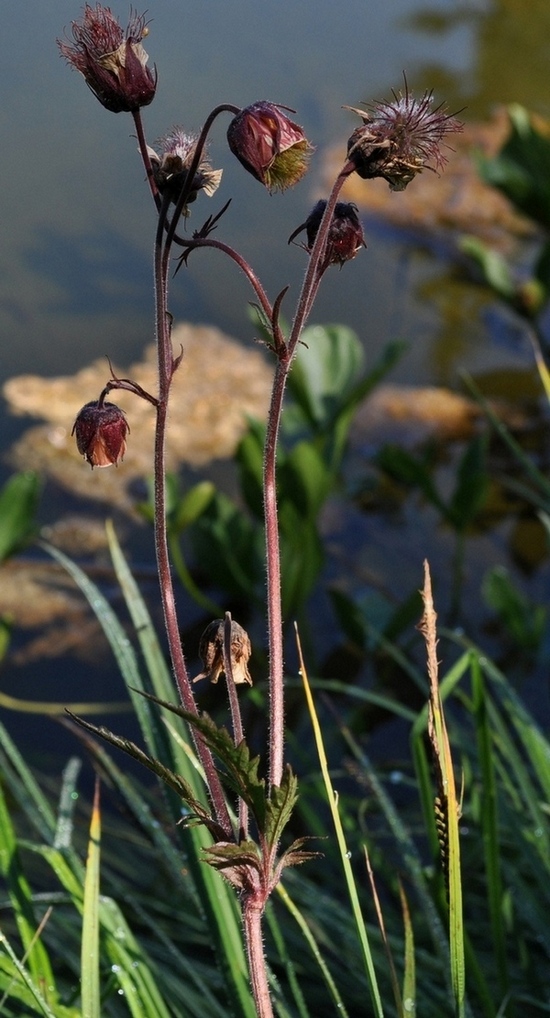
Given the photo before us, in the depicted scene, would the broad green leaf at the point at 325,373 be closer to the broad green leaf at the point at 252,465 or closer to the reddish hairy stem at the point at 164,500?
the broad green leaf at the point at 252,465

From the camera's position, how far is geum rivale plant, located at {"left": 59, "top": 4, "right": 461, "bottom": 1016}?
0.53 metres

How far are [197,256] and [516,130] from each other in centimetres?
86

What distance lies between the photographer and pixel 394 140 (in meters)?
0.53

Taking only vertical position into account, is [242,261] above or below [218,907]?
above

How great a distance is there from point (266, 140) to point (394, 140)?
0.07 metres

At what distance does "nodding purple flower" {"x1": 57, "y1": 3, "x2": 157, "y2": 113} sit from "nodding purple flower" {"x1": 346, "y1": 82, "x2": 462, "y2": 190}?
4.4 inches

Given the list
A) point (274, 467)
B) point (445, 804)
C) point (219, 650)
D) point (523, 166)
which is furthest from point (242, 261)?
point (523, 166)

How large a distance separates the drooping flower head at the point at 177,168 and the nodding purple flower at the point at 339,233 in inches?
2.3

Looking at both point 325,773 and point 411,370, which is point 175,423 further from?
point 325,773

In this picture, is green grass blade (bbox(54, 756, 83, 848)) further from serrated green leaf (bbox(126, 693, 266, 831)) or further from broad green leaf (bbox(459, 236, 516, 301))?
broad green leaf (bbox(459, 236, 516, 301))

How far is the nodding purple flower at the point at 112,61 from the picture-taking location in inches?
20.7

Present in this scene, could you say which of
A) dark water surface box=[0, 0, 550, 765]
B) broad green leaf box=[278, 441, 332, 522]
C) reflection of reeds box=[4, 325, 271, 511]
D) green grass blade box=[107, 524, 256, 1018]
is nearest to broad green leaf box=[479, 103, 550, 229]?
dark water surface box=[0, 0, 550, 765]

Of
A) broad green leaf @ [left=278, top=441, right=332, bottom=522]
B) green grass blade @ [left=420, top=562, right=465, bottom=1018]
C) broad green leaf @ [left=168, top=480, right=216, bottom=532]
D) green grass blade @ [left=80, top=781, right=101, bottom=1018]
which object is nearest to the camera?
green grass blade @ [left=420, top=562, right=465, bottom=1018]

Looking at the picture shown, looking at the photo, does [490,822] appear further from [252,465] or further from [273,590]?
[252,465]
